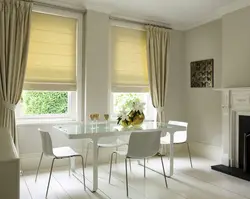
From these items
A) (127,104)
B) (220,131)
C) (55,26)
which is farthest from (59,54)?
(220,131)

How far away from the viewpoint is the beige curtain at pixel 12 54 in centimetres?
350

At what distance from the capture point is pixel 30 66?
381cm

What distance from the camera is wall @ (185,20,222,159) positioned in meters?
4.51

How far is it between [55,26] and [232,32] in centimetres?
287

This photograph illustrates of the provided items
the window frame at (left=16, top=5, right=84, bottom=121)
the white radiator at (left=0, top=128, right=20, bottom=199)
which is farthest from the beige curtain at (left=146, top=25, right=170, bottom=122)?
the white radiator at (left=0, top=128, right=20, bottom=199)

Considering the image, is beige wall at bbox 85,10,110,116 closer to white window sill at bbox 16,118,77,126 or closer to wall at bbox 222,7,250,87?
white window sill at bbox 16,118,77,126

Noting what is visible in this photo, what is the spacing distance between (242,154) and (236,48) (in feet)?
5.49

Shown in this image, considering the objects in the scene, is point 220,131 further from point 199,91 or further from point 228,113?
point 199,91

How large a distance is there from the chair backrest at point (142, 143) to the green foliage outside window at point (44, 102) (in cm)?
178

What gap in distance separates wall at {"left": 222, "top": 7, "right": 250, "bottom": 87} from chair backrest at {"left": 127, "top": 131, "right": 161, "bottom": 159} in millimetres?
1846

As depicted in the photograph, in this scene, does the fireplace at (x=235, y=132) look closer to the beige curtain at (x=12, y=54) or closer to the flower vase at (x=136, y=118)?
the flower vase at (x=136, y=118)

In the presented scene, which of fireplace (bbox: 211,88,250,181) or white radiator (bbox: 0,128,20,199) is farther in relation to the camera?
fireplace (bbox: 211,88,250,181)

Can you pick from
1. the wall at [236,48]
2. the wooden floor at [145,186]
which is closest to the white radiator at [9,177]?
the wooden floor at [145,186]

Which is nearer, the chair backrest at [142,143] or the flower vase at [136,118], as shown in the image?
the chair backrest at [142,143]
